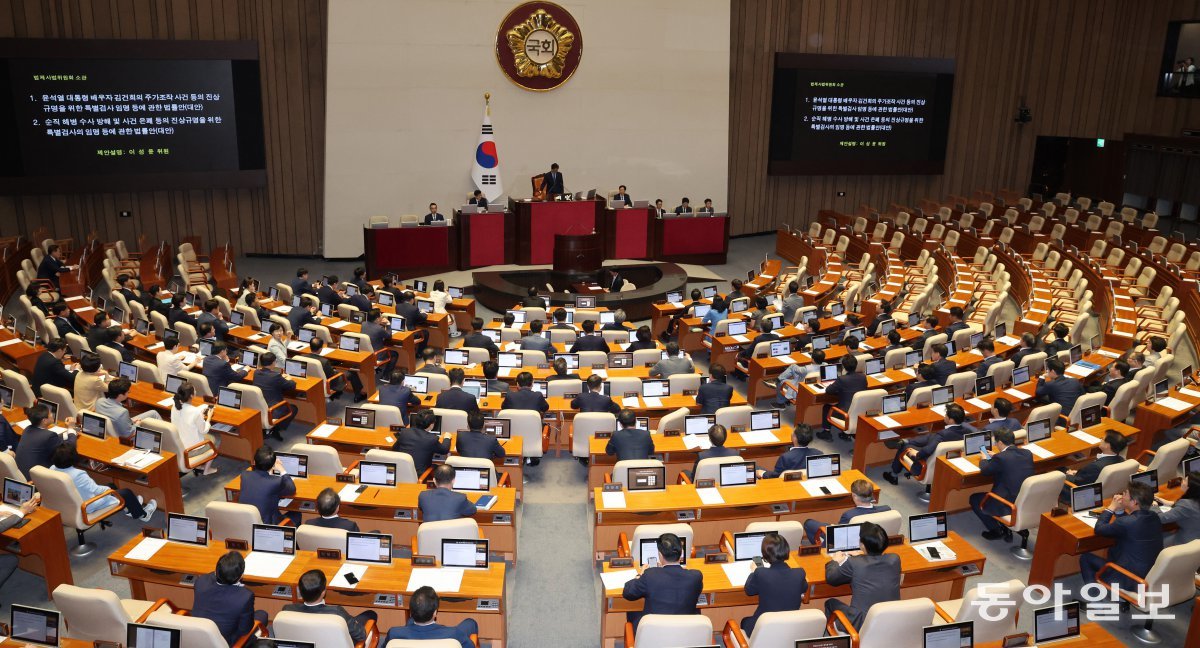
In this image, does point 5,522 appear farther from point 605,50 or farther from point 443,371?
point 605,50

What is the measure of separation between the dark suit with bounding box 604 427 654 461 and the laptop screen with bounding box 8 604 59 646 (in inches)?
190

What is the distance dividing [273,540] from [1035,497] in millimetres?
6581

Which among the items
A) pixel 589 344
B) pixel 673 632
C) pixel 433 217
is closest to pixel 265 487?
pixel 673 632

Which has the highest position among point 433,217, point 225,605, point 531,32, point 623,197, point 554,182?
point 531,32

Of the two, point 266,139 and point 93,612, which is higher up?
point 266,139

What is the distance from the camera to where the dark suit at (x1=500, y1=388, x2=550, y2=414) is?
9.73 meters

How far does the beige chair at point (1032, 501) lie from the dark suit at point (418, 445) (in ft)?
17.7

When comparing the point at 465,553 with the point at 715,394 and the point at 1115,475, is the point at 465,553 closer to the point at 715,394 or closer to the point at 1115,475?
the point at 715,394

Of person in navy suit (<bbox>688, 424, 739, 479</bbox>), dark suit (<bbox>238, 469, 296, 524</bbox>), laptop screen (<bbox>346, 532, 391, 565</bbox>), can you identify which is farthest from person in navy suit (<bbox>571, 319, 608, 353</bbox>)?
laptop screen (<bbox>346, 532, 391, 565</bbox>)

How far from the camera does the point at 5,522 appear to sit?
6988 mm

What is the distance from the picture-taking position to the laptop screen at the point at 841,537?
6.80m

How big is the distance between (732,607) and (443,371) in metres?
5.57

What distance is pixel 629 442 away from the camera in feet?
28.3

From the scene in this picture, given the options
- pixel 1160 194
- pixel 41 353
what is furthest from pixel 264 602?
pixel 1160 194
